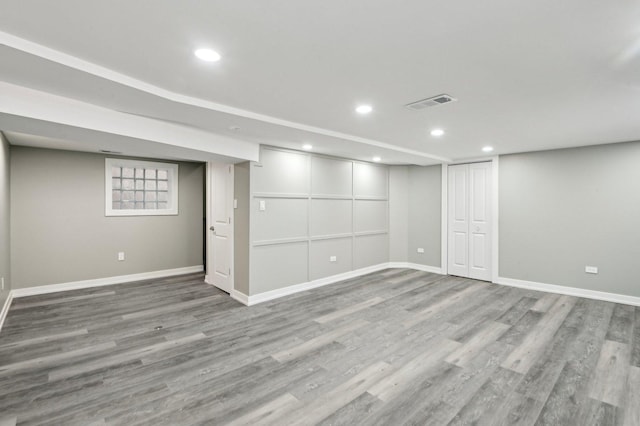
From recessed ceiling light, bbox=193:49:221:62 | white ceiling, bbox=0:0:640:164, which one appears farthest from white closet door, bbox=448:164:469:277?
recessed ceiling light, bbox=193:49:221:62

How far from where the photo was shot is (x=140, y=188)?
5.62m

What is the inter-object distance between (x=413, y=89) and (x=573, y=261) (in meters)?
4.27

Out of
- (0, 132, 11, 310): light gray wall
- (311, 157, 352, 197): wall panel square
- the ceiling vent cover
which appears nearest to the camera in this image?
the ceiling vent cover

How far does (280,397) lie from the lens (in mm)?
2199

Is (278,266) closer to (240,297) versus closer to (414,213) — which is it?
(240,297)

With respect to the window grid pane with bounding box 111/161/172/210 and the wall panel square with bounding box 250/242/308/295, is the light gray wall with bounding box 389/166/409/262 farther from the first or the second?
the window grid pane with bounding box 111/161/172/210

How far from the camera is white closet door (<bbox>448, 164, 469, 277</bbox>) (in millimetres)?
5828

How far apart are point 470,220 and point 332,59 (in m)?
4.86

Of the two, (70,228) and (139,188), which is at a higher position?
(139,188)

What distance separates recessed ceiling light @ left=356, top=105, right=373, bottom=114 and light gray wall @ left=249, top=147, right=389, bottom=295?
184 cm

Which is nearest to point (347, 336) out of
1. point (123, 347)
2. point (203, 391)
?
point (203, 391)

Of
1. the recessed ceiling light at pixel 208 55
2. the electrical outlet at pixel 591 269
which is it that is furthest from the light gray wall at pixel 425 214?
the recessed ceiling light at pixel 208 55

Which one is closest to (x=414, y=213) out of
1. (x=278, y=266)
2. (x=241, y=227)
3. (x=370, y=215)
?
(x=370, y=215)

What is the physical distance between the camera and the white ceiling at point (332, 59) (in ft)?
4.84
